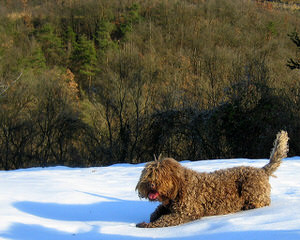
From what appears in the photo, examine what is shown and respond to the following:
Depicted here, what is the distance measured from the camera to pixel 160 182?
4785 millimetres

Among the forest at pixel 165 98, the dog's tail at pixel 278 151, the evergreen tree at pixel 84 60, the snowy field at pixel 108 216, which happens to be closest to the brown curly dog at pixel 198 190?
the dog's tail at pixel 278 151

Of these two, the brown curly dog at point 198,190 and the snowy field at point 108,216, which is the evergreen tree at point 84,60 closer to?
the snowy field at point 108,216

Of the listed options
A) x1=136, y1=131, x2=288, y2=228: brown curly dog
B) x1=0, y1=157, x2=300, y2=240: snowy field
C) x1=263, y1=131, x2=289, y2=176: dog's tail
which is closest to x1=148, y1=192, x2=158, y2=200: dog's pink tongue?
x1=136, y1=131, x2=288, y2=228: brown curly dog

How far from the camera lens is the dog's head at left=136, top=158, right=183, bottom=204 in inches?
188

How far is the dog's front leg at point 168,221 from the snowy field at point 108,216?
20 cm

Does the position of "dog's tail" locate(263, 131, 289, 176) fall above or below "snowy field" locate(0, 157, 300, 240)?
above

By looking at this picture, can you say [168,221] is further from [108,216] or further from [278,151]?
[278,151]

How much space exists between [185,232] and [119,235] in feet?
2.86

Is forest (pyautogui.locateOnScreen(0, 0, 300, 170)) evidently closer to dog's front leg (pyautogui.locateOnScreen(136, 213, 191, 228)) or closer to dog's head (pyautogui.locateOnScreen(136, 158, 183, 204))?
dog's head (pyautogui.locateOnScreen(136, 158, 183, 204))

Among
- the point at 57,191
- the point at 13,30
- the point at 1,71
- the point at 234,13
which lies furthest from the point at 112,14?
the point at 57,191

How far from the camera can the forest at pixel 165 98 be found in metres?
22.5

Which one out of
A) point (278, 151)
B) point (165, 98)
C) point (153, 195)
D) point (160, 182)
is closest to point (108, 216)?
point (153, 195)

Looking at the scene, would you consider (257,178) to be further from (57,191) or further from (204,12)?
(204,12)

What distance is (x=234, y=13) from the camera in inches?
1591
